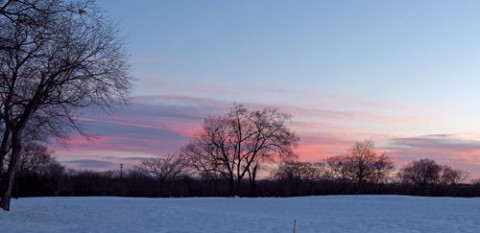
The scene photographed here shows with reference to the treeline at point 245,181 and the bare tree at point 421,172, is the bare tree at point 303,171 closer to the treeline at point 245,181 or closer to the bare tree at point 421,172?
the treeline at point 245,181

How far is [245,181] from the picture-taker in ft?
269

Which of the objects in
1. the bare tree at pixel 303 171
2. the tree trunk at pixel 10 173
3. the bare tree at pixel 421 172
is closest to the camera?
the tree trunk at pixel 10 173

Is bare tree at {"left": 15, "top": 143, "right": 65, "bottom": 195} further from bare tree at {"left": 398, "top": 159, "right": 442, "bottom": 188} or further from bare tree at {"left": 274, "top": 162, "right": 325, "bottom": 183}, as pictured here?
bare tree at {"left": 398, "top": 159, "right": 442, "bottom": 188}

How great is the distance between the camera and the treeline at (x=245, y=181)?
2479 inches

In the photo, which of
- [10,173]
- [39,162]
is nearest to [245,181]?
[39,162]

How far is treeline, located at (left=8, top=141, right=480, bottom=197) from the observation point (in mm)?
62969

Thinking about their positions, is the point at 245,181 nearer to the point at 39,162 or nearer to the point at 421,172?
the point at 39,162

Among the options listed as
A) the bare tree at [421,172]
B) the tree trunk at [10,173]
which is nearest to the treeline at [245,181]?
the bare tree at [421,172]

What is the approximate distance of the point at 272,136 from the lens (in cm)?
6819

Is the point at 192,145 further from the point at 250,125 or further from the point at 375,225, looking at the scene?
the point at 375,225

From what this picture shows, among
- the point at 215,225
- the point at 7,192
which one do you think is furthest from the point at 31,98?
the point at 215,225

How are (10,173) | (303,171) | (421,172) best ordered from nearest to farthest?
(10,173)
(303,171)
(421,172)

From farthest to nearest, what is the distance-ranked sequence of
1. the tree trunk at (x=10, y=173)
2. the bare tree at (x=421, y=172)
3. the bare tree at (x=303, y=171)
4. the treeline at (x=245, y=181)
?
the bare tree at (x=421, y=172) < the bare tree at (x=303, y=171) < the treeline at (x=245, y=181) < the tree trunk at (x=10, y=173)

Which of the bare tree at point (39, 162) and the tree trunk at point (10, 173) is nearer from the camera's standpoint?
the tree trunk at point (10, 173)
